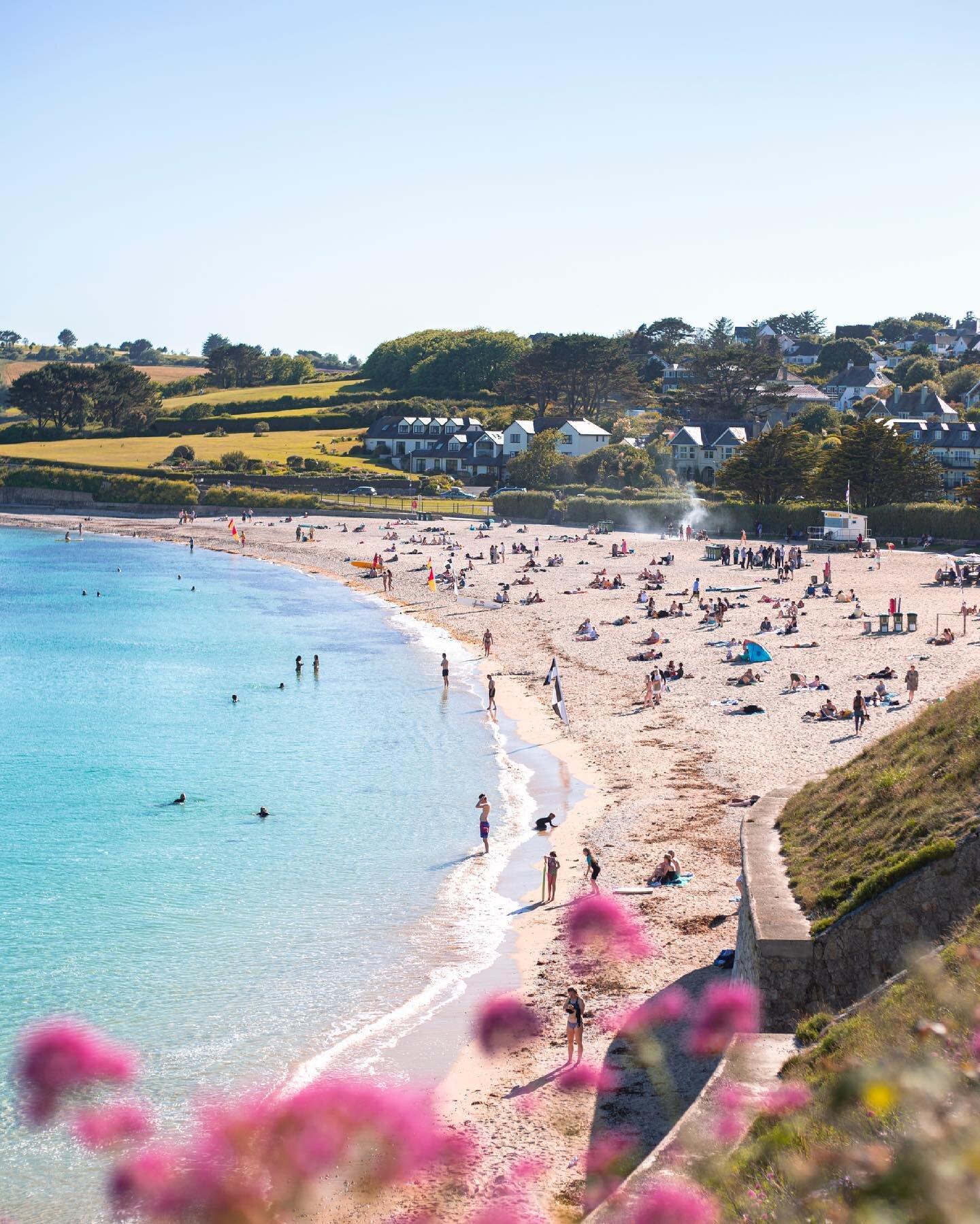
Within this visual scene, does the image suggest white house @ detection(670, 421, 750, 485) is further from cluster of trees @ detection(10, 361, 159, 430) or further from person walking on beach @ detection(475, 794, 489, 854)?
person walking on beach @ detection(475, 794, 489, 854)

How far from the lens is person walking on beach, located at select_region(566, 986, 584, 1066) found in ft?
50.1

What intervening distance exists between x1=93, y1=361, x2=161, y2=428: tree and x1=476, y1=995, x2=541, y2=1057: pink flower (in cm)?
12456

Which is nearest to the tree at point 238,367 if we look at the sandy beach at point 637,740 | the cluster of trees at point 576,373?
the cluster of trees at point 576,373

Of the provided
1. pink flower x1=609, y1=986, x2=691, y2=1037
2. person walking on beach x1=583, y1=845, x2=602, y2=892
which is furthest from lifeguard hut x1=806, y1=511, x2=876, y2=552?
pink flower x1=609, y1=986, x2=691, y2=1037

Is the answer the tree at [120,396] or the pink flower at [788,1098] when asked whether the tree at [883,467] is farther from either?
the tree at [120,396]

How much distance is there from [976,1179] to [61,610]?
61571mm

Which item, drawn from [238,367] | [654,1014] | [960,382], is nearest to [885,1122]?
[654,1014]

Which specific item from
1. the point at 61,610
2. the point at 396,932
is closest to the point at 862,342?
the point at 61,610

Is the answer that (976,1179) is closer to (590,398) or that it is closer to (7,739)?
(7,739)

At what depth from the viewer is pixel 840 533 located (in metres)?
67.6

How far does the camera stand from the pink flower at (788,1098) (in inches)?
391

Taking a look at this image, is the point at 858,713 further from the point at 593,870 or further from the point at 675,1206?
the point at 675,1206

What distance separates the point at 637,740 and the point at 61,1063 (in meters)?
18.0

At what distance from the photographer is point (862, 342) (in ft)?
527
